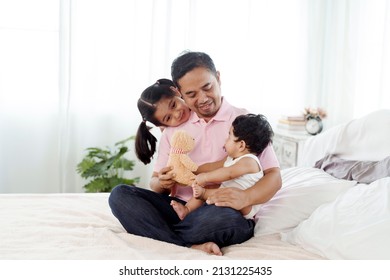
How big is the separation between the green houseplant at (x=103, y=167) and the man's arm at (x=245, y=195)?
1584 mm

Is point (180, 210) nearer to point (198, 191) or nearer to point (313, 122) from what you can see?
point (198, 191)

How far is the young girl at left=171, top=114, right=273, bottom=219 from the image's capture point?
4.36 feet

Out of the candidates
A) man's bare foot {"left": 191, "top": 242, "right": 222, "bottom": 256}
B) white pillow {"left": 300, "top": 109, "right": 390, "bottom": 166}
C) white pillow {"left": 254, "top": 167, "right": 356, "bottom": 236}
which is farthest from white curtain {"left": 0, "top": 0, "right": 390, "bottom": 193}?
man's bare foot {"left": 191, "top": 242, "right": 222, "bottom": 256}

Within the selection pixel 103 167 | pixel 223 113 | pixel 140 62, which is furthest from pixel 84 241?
pixel 140 62

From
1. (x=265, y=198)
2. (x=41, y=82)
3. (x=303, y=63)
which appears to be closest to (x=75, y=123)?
(x=41, y=82)

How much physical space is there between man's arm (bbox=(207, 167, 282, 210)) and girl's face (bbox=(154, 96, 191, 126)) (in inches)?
11.3

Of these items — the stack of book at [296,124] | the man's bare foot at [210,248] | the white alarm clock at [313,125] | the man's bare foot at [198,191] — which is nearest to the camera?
the man's bare foot at [210,248]

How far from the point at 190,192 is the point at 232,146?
242 mm

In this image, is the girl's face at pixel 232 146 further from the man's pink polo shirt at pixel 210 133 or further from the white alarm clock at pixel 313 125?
the white alarm clock at pixel 313 125

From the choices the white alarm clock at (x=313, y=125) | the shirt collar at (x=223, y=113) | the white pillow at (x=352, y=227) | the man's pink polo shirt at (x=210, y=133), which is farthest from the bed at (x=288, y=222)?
the white alarm clock at (x=313, y=125)

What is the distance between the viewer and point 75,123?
2.99 metres

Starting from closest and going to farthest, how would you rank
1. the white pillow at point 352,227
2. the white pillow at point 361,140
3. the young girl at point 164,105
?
the white pillow at point 352,227, the young girl at point 164,105, the white pillow at point 361,140

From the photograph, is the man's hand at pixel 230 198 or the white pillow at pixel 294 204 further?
the white pillow at pixel 294 204

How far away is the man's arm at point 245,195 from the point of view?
133 cm
